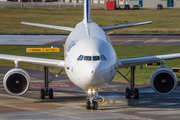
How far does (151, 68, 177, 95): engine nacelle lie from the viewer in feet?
78.2

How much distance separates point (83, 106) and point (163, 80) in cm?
513

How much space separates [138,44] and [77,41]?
37.8 m

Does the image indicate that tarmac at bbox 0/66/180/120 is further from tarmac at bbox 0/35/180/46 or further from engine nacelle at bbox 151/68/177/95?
tarmac at bbox 0/35/180/46

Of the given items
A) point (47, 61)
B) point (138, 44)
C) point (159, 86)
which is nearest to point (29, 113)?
point (47, 61)

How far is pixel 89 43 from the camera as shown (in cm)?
2170

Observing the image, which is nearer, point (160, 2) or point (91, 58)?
point (91, 58)

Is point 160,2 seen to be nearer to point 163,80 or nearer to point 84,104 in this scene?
point 163,80

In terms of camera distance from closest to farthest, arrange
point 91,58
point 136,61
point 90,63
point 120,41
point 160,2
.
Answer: point 90,63, point 91,58, point 136,61, point 120,41, point 160,2

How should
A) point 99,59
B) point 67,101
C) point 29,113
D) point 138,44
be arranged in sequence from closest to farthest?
1. point 99,59
2. point 29,113
3. point 67,101
4. point 138,44

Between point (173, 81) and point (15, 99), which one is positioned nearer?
point (173, 81)

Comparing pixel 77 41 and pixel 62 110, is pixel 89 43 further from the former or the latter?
pixel 62 110

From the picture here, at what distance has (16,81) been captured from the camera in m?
23.8

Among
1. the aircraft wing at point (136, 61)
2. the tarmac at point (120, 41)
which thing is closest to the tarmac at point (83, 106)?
the aircraft wing at point (136, 61)

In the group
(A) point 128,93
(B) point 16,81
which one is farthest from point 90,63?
(A) point 128,93
